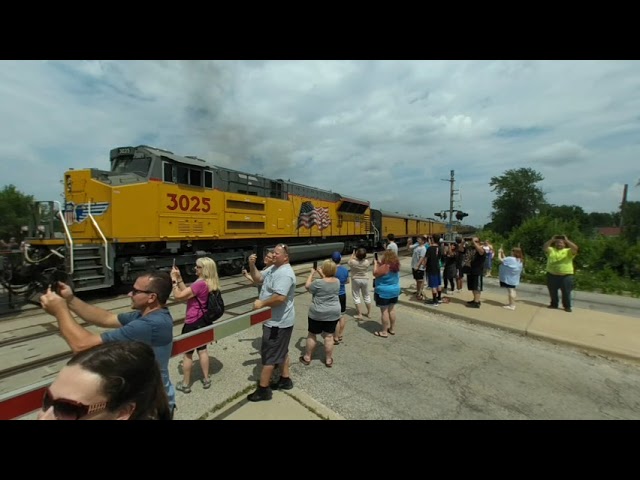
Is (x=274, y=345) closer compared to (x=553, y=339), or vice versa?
(x=274, y=345)

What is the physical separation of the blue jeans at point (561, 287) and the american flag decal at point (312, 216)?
10.5 meters

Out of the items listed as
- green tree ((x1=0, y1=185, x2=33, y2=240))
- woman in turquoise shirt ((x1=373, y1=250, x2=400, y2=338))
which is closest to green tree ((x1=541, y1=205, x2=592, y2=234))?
woman in turquoise shirt ((x1=373, y1=250, x2=400, y2=338))

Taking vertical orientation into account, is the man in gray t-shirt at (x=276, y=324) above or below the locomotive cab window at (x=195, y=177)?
below

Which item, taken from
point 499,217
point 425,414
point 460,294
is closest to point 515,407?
point 425,414

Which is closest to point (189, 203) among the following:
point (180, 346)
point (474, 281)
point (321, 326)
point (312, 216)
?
point (321, 326)

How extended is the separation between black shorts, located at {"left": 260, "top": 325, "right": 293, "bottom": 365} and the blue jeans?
24.2 ft

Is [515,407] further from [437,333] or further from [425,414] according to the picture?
[437,333]

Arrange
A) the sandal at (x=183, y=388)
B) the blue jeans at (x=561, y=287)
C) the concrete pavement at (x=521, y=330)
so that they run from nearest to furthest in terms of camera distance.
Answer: the concrete pavement at (x=521, y=330)
the sandal at (x=183, y=388)
the blue jeans at (x=561, y=287)

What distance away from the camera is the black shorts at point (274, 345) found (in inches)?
148

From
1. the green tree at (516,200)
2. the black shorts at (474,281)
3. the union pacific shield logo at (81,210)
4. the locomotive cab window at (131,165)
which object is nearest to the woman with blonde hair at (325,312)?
the black shorts at (474,281)

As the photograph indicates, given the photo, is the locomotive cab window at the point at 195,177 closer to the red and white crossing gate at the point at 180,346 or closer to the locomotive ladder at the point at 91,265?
the locomotive ladder at the point at 91,265

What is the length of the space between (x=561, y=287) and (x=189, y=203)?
10.4m

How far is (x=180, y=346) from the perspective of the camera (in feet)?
9.86

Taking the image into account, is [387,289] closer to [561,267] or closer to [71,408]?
[561,267]
